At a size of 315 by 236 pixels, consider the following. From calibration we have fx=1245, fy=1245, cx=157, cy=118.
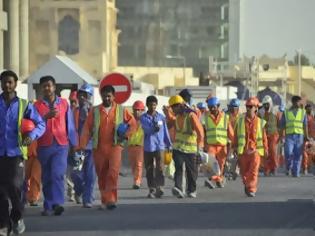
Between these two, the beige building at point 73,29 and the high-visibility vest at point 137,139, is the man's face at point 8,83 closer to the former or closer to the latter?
the high-visibility vest at point 137,139

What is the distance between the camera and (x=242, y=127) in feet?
65.8

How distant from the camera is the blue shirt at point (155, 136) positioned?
1997 cm

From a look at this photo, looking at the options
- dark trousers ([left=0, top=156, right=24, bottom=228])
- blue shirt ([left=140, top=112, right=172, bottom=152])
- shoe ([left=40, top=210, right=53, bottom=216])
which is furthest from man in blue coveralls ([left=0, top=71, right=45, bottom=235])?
blue shirt ([left=140, top=112, right=172, bottom=152])

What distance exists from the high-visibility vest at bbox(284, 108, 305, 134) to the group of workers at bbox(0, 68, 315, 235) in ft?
12.6

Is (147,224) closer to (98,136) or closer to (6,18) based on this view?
(98,136)

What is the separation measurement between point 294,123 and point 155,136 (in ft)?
25.6

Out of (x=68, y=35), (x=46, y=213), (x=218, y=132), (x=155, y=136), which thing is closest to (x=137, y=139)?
(x=218, y=132)

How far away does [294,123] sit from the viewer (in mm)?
27203

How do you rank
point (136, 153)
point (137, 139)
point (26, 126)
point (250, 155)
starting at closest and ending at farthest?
point (26, 126) < point (250, 155) < point (137, 139) < point (136, 153)

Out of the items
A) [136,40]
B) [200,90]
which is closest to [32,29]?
[136,40]

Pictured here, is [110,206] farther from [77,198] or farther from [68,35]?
[68,35]

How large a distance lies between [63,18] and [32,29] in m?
4.20

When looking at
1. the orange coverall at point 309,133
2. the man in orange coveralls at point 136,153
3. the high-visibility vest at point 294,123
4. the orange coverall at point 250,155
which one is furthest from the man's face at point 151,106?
the orange coverall at point 309,133

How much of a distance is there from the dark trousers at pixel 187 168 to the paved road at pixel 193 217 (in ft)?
0.92
